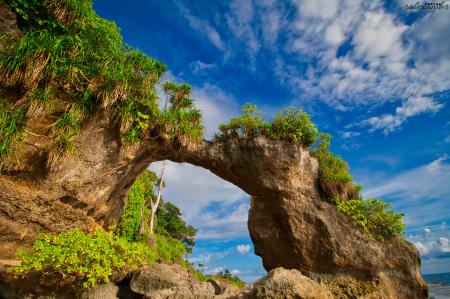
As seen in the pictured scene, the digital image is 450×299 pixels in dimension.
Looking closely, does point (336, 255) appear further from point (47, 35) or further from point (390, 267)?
point (47, 35)

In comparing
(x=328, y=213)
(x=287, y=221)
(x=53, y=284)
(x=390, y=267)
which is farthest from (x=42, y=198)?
(x=390, y=267)

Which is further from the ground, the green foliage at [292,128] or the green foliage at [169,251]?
the green foliage at [292,128]

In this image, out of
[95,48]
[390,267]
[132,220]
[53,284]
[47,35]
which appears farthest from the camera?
[132,220]

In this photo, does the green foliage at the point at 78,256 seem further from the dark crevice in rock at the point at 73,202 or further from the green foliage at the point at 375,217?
the green foliage at the point at 375,217

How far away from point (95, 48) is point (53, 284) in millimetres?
6591

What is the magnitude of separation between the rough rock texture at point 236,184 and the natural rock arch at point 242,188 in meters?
0.03

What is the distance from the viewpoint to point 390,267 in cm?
936

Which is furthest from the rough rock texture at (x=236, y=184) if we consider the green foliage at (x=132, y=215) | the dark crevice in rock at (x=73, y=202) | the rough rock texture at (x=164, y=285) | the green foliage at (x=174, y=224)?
the green foliage at (x=174, y=224)

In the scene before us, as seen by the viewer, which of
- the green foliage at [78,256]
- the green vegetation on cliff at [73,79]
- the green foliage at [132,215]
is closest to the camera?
the green foliage at [78,256]

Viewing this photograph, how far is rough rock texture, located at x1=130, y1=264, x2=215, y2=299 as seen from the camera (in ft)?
25.2

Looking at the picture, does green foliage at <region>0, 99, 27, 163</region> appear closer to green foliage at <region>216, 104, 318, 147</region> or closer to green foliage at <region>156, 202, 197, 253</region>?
green foliage at <region>216, 104, 318, 147</region>

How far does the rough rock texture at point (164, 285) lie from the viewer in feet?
25.2

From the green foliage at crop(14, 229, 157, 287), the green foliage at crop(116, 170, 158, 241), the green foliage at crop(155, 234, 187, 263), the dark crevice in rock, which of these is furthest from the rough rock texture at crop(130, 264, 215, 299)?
the green foliage at crop(155, 234, 187, 263)

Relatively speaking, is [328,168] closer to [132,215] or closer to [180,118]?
[180,118]
